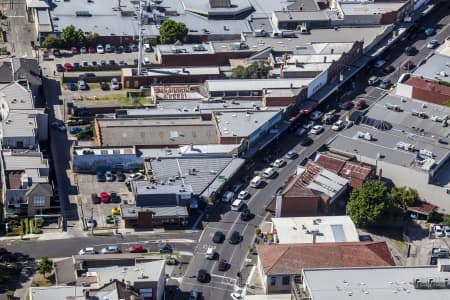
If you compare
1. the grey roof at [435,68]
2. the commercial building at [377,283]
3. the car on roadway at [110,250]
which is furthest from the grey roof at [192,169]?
the grey roof at [435,68]

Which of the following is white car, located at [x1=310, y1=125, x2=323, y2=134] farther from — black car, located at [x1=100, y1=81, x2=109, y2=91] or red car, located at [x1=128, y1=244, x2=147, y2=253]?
red car, located at [x1=128, y1=244, x2=147, y2=253]

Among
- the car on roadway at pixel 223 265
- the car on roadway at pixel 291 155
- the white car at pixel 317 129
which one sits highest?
the white car at pixel 317 129

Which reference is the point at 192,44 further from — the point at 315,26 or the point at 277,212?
the point at 277,212

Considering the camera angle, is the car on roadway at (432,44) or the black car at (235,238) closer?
the black car at (235,238)

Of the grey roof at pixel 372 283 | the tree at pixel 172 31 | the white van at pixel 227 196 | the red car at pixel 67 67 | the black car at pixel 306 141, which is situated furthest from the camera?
the tree at pixel 172 31

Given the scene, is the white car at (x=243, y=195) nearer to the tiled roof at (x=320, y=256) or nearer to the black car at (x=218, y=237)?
the black car at (x=218, y=237)

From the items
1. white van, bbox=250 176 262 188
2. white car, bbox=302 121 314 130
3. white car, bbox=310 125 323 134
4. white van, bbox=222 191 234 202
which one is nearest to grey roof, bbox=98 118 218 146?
white van, bbox=250 176 262 188
